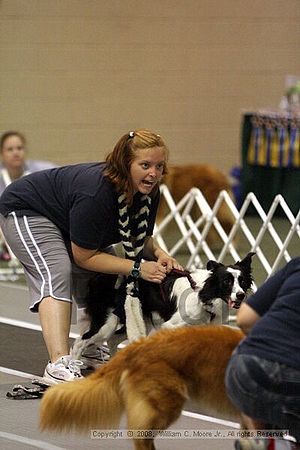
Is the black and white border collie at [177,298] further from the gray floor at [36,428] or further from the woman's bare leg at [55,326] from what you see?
the gray floor at [36,428]

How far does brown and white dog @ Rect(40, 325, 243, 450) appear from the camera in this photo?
12.4 ft

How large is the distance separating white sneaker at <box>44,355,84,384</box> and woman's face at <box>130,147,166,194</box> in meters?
0.91

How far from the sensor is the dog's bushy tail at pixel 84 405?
3.77m

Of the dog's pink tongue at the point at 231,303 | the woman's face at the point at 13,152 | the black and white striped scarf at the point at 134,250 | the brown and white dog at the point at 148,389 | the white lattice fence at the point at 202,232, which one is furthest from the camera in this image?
the woman's face at the point at 13,152

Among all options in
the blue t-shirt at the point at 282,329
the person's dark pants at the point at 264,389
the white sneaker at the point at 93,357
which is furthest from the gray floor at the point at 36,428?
the blue t-shirt at the point at 282,329

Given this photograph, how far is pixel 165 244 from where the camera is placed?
990cm

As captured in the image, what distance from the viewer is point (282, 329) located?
134 inches

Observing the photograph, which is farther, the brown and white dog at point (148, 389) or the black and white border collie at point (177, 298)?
the black and white border collie at point (177, 298)

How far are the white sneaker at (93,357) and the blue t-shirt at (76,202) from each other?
2.23 feet

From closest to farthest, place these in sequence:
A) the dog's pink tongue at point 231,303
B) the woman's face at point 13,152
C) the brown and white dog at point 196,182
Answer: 1. the dog's pink tongue at point 231,303
2. the woman's face at point 13,152
3. the brown and white dog at point 196,182

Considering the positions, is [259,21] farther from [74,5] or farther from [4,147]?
[4,147]

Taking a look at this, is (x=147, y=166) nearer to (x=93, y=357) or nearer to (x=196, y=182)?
(x=93, y=357)

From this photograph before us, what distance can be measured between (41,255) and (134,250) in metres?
0.46

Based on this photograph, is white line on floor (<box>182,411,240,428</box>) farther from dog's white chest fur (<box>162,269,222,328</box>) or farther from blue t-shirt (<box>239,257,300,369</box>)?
blue t-shirt (<box>239,257,300,369</box>)
